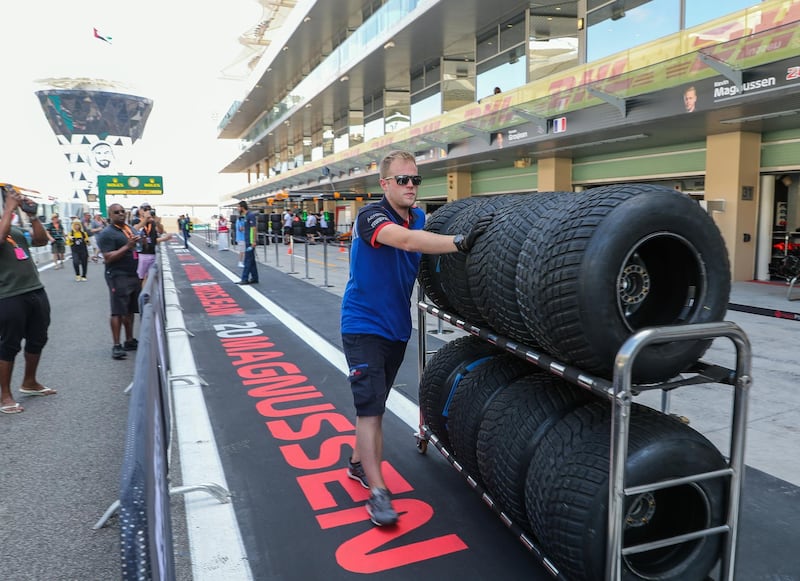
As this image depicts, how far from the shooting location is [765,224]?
13172mm

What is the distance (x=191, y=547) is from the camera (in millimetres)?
2850

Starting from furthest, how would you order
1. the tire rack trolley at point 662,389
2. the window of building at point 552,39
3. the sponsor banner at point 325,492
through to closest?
the window of building at point 552,39, the sponsor banner at point 325,492, the tire rack trolley at point 662,389

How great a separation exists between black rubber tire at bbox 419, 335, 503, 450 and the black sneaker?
532mm

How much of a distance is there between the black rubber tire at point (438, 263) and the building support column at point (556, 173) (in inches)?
615

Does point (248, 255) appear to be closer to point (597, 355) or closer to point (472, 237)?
A: point (472, 237)

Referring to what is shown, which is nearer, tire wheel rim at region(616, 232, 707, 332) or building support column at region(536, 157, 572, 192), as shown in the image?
tire wheel rim at region(616, 232, 707, 332)

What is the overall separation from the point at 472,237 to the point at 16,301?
4332mm

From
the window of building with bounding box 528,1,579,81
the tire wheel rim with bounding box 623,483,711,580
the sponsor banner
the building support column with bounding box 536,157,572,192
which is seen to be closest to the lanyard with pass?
the sponsor banner

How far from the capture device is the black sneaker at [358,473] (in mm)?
3490

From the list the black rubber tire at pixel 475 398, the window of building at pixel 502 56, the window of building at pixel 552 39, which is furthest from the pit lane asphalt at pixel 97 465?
the window of building at pixel 502 56

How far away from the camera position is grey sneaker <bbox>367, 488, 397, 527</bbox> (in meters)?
3.01

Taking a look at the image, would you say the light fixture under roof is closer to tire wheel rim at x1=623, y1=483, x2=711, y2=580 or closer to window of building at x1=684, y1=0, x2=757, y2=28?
window of building at x1=684, y1=0, x2=757, y2=28

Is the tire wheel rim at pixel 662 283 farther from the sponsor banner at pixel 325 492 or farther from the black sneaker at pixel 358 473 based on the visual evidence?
the black sneaker at pixel 358 473

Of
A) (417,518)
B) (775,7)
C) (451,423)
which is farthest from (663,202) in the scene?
(775,7)
